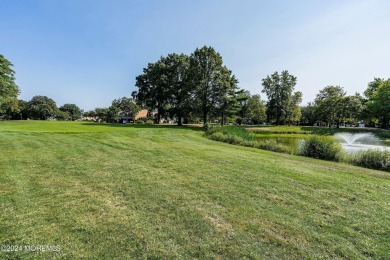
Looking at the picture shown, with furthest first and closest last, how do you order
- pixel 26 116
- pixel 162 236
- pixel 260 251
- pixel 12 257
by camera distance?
1. pixel 26 116
2. pixel 162 236
3. pixel 260 251
4. pixel 12 257

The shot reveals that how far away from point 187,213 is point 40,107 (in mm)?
92465

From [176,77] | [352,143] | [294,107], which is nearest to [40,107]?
[176,77]

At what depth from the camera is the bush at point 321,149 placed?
37.1 ft

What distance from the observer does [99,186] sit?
4.68 metres

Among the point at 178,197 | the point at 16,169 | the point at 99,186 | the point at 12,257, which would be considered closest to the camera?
the point at 12,257

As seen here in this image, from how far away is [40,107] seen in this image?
3014 inches

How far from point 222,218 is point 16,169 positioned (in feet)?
18.4

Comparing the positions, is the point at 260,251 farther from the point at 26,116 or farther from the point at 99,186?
the point at 26,116

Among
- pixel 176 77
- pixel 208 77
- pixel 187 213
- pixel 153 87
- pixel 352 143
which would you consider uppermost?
pixel 176 77

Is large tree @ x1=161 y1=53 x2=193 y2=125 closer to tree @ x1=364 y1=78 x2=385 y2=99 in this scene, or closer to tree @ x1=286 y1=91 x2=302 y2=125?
tree @ x1=286 y1=91 x2=302 y2=125

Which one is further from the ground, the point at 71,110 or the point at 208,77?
the point at 208,77

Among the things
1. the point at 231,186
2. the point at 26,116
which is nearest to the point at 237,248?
the point at 231,186

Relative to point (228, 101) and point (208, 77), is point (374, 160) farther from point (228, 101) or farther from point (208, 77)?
point (208, 77)

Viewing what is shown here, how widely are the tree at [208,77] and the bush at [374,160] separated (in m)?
26.2
